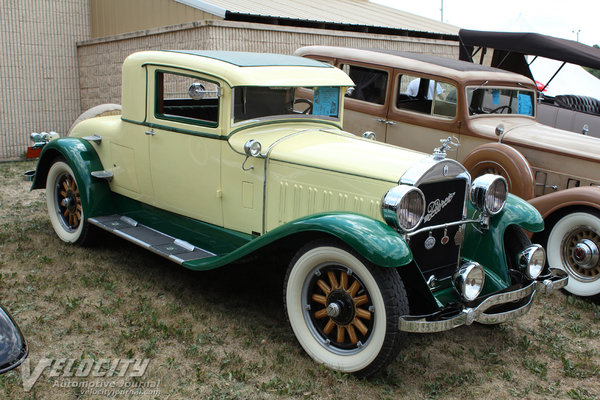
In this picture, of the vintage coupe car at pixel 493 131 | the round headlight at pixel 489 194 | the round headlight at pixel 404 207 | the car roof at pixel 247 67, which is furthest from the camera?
the vintage coupe car at pixel 493 131

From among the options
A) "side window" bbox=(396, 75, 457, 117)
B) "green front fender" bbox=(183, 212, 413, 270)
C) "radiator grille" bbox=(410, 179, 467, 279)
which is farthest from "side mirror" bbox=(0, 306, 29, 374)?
"side window" bbox=(396, 75, 457, 117)

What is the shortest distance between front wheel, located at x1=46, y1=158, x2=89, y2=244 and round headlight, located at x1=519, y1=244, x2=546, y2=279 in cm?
365

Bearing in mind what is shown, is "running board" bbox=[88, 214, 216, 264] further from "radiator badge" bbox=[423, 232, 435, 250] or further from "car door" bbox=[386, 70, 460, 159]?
"car door" bbox=[386, 70, 460, 159]

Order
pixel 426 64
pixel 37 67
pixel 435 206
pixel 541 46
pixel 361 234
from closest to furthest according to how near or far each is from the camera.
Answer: pixel 361 234 < pixel 435 206 < pixel 426 64 < pixel 541 46 < pixel 37 67

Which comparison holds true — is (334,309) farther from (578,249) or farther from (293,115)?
(578,249)

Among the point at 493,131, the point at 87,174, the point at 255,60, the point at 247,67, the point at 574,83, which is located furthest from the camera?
the point at 574,83

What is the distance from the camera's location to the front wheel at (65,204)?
5.23 metres

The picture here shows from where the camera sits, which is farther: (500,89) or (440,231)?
(500,89)

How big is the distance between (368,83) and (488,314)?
361 centimetres

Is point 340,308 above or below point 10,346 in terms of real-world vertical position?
below

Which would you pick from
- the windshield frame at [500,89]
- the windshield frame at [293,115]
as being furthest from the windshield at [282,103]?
the windshield frame at [500,89]

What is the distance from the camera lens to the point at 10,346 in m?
2.37

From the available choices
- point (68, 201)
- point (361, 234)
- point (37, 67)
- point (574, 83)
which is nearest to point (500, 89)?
point (361, 234)

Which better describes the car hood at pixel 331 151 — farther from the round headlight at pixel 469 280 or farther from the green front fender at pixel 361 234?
the round headlight at pixel 469 280
